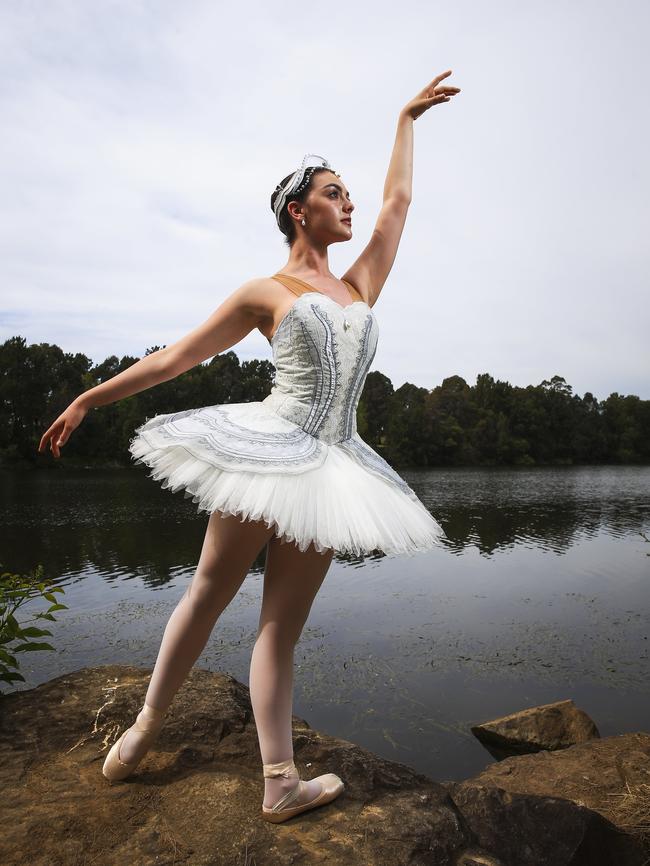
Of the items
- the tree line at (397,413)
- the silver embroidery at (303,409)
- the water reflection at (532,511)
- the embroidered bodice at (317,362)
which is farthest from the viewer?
the tree line at (397,413)

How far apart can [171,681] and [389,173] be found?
237 cm

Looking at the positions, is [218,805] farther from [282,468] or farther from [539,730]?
[539,730]

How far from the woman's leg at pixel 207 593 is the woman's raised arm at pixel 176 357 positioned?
0.61 metres

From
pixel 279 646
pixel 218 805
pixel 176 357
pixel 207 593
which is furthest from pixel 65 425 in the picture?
pixel 218 805

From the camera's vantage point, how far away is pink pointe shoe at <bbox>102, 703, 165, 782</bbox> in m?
2.46

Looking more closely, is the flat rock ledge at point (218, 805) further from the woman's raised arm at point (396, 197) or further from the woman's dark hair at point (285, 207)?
the woman's dark hair at point (285, 207)

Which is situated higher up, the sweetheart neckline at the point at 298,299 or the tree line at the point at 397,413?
the tree line at the point at 397,413

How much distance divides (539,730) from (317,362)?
6354 millimetres

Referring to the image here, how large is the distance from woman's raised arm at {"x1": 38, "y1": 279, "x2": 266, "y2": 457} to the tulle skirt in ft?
0.60

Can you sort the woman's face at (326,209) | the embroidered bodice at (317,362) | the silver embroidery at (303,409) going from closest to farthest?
the silver embroidery at (303,409) < the embroidered bodice at (317,362) < the woman's face at (326,209)

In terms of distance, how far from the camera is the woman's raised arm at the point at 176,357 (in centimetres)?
241

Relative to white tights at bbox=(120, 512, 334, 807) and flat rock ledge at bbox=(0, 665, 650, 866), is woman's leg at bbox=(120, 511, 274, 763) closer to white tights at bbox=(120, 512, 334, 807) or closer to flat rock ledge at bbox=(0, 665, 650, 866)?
white tights at bbox=(120, 512, 334, 807)

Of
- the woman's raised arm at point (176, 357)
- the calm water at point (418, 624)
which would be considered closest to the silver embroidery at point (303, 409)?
the woman's raised arm at point (176, 357)

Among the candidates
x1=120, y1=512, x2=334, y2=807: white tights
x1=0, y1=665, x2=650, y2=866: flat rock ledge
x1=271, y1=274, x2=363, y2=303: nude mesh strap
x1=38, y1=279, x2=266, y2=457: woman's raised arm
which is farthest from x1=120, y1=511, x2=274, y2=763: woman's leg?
x1=271, y1=274, x2=363, y2=303: nude mesh strap
